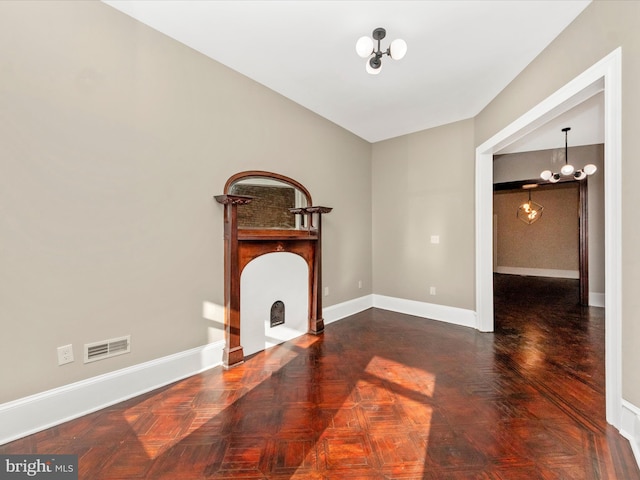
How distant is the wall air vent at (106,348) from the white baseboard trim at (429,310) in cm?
356

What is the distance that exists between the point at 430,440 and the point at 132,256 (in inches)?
94.1

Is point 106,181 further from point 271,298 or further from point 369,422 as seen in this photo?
point 369,422

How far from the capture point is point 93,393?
1893 millimetres

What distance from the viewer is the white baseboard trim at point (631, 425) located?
4.93ft

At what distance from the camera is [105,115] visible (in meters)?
1.97

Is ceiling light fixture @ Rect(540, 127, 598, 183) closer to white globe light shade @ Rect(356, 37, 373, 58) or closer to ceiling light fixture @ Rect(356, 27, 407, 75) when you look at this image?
ceiling light fixture @ Rect(356, 27, 407, 75)

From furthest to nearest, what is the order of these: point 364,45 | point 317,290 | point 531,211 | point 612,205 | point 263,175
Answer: point 531,211, point 317,290, point 263,175, point 364,45, point 612,205

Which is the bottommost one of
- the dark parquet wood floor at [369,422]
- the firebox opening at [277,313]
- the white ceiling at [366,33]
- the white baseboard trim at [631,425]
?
the dark parquet wood floor at [369,422]

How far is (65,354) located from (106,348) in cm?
22

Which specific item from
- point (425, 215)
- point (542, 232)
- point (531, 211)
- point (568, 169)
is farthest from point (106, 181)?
point (542, 232)

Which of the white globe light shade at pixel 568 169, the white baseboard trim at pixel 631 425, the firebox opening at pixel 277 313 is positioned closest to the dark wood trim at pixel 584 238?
the white globe light shade at pixel 568 169

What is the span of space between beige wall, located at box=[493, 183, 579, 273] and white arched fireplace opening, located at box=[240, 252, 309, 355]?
26.3 ft

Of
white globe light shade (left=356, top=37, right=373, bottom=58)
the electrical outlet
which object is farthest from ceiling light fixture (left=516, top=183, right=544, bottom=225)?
the electrical outlet

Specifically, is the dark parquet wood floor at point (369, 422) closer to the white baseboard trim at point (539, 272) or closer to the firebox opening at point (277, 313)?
the firebox opening at point (277, 313)
